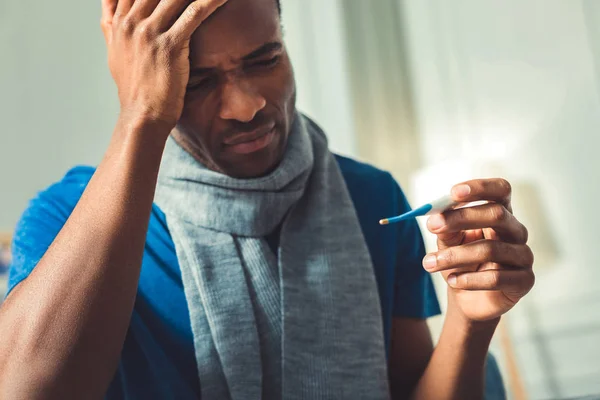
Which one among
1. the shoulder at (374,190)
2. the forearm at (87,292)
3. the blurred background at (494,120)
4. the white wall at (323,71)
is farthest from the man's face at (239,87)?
the white wall at (323,71)

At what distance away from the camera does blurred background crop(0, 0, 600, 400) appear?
2092 mm

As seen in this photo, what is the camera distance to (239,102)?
82 centimetres

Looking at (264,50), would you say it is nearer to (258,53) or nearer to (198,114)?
(258,53)

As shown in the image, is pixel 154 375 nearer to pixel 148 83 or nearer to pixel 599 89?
pixel 148 83

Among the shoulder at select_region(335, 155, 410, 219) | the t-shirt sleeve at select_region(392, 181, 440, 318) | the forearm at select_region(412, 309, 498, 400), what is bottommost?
the forearm at select_region(412, 309, 498, 400)

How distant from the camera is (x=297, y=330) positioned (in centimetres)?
88

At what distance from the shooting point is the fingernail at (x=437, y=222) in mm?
684

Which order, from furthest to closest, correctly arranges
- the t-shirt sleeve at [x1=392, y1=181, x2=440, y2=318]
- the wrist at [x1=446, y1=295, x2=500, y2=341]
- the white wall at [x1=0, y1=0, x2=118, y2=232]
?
the white wall at [x1=0, y1=0, x2=118, y2=232] → the t-shirt sleeve at [x1=392, y1=181, x2=440, y2=318] → the wrist at [x1=446, y1=295, x2=500, y2=341]

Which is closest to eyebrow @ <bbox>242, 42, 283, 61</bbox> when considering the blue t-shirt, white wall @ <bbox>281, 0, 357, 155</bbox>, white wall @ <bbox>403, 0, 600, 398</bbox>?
the blue t-shirt

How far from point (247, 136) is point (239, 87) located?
0.07 metres

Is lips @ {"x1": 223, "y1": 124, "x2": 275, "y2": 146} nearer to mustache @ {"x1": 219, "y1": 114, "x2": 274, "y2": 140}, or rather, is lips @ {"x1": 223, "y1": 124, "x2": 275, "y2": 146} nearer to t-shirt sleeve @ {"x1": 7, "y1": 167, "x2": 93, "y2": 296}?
mustache @ {"x1": 219, "y1": 114, "x2": 274, "y2": 140}

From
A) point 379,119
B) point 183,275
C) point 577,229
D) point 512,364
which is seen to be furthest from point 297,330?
point 379,119

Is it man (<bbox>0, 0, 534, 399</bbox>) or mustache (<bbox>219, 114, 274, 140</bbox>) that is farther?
mustache (<bbox>219, 114, 274, 140</bbox>)

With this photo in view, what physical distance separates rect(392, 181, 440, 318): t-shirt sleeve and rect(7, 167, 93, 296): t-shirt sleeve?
1.70ft
